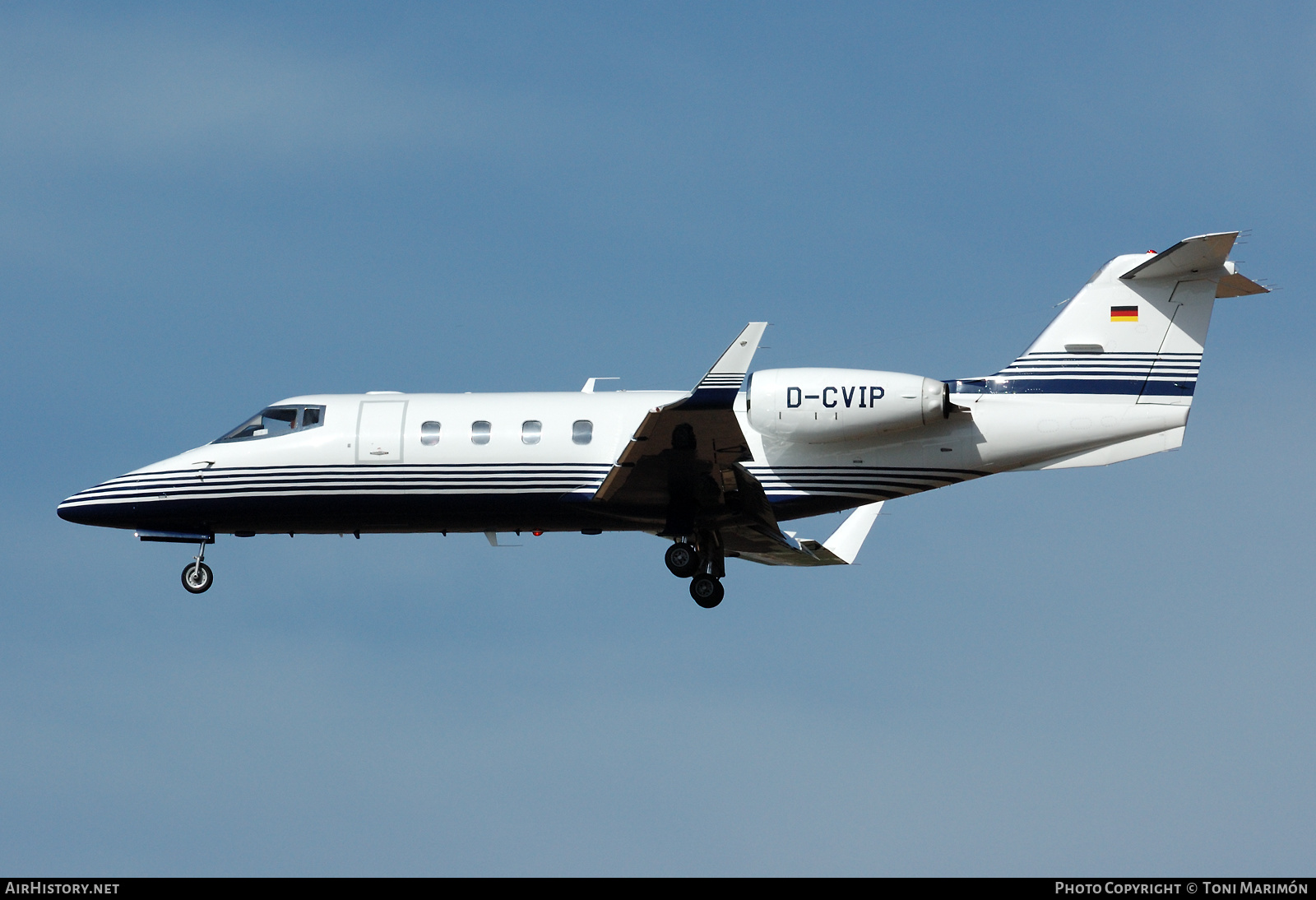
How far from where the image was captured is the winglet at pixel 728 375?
66.7 ft

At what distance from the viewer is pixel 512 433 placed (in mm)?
24297

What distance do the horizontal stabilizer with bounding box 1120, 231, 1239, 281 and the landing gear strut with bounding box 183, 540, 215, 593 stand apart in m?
15.4

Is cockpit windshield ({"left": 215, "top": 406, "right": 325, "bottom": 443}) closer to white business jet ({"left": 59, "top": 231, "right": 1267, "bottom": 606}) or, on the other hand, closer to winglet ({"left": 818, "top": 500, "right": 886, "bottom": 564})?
white business jet ({"left": 59, "top": 231, "right": 1267, "bottom": 606})

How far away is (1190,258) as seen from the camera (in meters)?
23.3

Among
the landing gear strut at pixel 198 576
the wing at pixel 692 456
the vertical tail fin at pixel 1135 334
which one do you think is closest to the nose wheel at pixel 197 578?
the landing gear strut at pixel 198 576

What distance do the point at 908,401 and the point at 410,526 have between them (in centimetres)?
815

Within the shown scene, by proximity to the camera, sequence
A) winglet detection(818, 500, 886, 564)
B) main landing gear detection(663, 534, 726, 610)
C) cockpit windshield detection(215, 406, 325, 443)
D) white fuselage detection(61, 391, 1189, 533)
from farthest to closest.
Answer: winglet detection(818, 500, 886, 564) < cockpit windshield detection(215, 406, 325, 443) < main landing gear detection(663, 534, 726, 610) < white fuselage detection(61, 391, 1189, 533)

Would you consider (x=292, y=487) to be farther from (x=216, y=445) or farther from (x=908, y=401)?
(x=908, y=401)

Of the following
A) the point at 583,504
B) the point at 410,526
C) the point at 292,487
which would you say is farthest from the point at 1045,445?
the point at 292,487

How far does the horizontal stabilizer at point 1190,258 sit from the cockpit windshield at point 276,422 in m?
13.0

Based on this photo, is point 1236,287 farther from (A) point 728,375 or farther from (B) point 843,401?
(A) point 728,375

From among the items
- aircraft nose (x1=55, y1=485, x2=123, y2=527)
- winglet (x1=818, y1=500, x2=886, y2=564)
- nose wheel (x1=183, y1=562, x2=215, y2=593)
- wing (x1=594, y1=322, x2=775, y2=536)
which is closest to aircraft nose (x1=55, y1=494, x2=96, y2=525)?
aircraft nose (x1=55, y1=485, x2=123, y2=527)

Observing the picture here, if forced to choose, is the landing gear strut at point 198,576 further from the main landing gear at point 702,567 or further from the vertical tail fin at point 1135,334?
the vertical tail fin at point 1135,334

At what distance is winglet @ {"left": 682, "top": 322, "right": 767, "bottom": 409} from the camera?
801 inches
